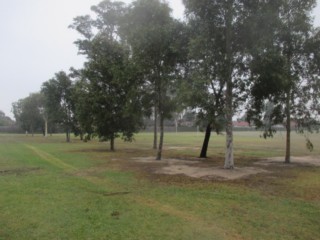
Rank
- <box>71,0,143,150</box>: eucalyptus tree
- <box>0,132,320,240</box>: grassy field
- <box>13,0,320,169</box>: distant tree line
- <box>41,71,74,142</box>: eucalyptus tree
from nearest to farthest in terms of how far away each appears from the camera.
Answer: <box>0,132,320,240</box>: grassy field → <box>13,0,320,169</box>: distant tree line → <box>71,0,143,150</box>: eucalyptus tree → <box>41,71,74,142</box>: eucalyptus tree

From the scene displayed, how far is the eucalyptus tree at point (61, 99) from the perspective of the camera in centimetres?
4800

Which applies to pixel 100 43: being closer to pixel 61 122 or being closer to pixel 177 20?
pixel 177 20

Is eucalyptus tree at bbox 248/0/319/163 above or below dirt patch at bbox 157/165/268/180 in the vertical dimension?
above

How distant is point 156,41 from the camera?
19.7m

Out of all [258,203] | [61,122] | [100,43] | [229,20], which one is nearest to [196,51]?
[229,20]

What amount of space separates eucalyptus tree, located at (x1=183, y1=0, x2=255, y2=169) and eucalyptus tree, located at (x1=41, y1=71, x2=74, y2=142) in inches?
1327

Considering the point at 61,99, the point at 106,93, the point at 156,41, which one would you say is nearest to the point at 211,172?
the point at 156,41

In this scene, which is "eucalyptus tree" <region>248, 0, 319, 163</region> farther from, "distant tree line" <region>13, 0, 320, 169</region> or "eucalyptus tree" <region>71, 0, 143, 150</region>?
"eucalyptus tree" <region>71, 0, 143, 150</region>

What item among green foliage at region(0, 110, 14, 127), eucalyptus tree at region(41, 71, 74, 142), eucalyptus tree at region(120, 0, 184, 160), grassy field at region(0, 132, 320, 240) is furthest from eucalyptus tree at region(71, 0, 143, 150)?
green foliage at region(0, 110, 14, 127)

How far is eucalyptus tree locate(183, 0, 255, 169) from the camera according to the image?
1631 centimetres

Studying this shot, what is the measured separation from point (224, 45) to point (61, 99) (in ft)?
116

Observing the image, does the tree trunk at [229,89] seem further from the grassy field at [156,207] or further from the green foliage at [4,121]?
the green foliage at [4,121]

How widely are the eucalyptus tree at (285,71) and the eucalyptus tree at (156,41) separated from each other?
16.0 ft

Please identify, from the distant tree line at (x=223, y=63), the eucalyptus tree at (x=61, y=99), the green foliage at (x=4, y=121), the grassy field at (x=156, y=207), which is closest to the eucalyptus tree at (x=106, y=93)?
the distant tree line at (x=223, y=63)
